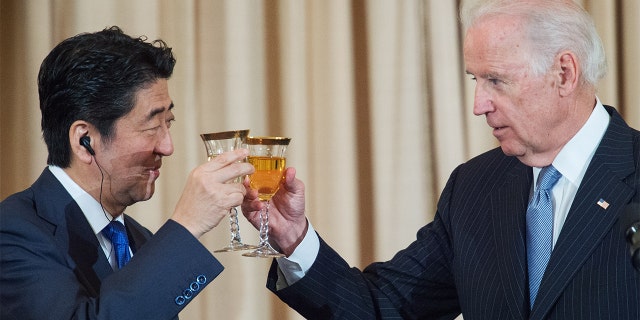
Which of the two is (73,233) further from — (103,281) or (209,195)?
(209,195)

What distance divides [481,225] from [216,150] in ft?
2.47

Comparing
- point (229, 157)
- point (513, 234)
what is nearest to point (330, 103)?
point (513, 234)

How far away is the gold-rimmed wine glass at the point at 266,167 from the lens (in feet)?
6.96

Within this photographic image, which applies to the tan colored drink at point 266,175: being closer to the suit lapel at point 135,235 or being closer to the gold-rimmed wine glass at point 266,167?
the gold-rimmed wine glass at point 266,167

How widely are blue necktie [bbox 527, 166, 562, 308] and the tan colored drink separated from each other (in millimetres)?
651

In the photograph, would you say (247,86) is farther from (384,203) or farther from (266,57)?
(384,203)

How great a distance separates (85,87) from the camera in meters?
2.24

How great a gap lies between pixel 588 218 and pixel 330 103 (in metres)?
A: 1.62

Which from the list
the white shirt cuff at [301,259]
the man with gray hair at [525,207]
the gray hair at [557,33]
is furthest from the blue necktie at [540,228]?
the white shirt cuff at [301,259]

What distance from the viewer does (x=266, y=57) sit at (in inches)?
143

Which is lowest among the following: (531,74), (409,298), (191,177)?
(409,298)

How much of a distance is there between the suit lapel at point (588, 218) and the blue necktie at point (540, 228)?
8 cm

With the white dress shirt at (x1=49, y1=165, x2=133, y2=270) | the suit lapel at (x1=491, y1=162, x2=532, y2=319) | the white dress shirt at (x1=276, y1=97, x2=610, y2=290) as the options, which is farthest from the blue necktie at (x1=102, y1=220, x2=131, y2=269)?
the white dress shirt at (x1=276, y1=97, x2=610, y2=290)

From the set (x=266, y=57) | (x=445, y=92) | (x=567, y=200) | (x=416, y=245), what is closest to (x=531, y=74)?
(x=567, y=200)
